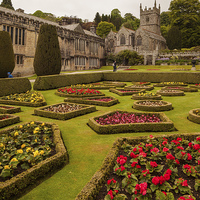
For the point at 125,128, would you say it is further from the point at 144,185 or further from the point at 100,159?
the point at 144,185

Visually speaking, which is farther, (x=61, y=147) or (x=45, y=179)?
(x=61, y=147)

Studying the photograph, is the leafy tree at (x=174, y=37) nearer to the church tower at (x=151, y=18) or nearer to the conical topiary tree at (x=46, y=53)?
the church tower at (x=151, y=18)

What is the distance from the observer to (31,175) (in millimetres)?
4406

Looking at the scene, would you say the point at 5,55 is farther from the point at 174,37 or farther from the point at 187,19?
the point at 187,19

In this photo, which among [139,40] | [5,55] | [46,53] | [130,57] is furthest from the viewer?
[139,40]

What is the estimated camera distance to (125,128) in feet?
26.0

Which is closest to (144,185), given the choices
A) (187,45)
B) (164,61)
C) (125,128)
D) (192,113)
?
(125,128)

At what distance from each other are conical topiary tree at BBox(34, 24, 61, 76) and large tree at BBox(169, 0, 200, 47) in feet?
167

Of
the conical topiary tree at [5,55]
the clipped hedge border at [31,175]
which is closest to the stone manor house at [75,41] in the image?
the conical topiary tree at [5,55]

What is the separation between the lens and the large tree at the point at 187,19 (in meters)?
60.5

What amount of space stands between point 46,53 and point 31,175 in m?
20.0

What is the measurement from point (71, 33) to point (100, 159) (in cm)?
4162

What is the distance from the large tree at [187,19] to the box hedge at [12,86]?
57.2 meters

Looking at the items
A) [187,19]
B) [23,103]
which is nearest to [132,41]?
[187,19]
